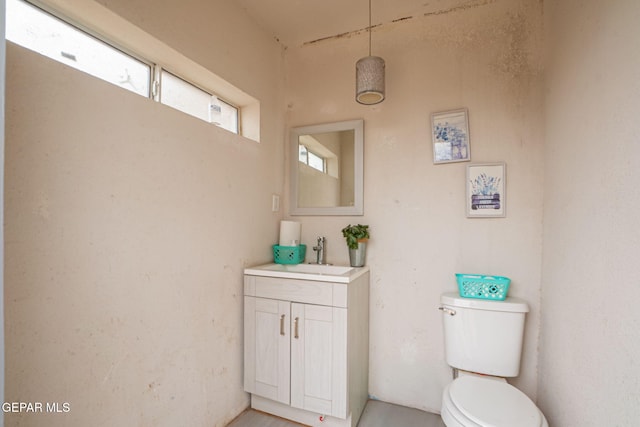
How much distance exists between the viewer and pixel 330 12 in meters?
1.89

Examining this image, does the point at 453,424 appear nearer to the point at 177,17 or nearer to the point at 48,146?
the point at 48,146

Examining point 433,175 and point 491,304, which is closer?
point 491,304

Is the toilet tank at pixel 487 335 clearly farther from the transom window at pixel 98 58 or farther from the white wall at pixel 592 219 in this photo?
the transom window at pixel 98 58

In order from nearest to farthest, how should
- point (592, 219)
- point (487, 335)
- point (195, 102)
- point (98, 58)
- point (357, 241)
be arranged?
point (592, 219)
point (98, 58)
point (487, 335)
point (195, 102)
point (357, 241)

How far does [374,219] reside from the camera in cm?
200

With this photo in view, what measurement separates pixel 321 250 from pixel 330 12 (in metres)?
1.53

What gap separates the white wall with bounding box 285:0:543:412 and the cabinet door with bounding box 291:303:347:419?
47 centimetres

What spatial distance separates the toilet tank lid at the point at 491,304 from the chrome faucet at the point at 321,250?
0.82m

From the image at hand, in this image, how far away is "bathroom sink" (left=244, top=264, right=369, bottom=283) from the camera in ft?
5.29

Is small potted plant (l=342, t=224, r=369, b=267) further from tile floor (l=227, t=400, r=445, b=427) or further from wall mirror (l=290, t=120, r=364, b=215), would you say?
tile floor (l=227, t=400, r=445, b=427)

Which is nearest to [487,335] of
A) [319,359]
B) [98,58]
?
[319,359]

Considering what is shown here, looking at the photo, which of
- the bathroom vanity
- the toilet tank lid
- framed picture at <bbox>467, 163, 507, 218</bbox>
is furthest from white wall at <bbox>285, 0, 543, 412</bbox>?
the bathroom vanity

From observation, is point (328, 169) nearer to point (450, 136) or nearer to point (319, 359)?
point (450, 136)

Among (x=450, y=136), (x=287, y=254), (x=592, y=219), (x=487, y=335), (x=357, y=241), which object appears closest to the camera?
(x=592, y=219)
